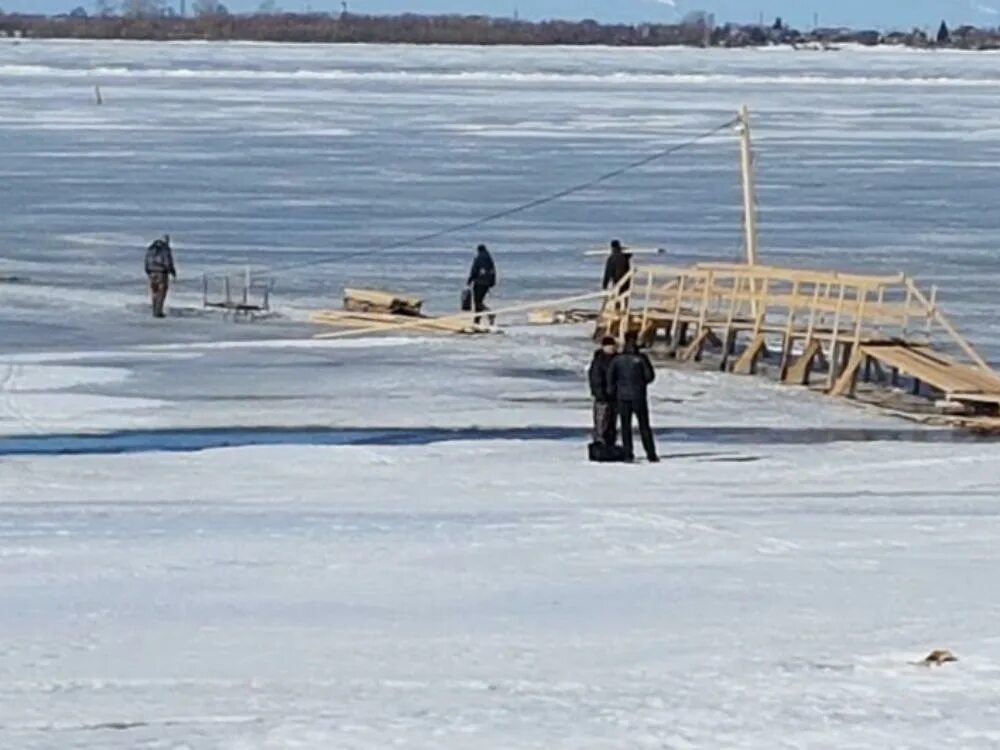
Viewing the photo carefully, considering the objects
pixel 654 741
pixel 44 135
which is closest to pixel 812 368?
pixel 654 741

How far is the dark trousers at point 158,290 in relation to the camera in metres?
31.4

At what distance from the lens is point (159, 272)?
3131cm

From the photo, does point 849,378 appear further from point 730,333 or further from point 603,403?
point 603,403

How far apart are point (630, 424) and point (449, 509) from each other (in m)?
3.53

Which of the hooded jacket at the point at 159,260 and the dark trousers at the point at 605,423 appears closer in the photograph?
the dark trousers at the point at 605,423

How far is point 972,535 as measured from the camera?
14508 millimetres

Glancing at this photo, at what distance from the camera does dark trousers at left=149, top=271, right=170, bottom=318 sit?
31359mm

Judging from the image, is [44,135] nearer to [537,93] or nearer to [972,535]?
[537,93]

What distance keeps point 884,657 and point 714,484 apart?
23.9 ft

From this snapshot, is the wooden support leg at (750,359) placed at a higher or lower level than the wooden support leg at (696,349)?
higher

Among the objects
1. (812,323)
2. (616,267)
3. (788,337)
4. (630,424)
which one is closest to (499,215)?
(616,267)

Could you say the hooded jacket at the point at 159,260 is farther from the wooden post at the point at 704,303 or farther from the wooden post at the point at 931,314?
the wooden post at the point at 931,314

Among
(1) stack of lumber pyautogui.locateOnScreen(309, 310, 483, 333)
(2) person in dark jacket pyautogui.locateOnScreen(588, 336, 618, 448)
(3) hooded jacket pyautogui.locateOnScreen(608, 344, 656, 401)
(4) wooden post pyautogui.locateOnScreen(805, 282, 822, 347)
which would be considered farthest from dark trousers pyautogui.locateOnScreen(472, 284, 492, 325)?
(3) hooded jacket pyautogui.locateOnScreen(608, 344, 656, 401)

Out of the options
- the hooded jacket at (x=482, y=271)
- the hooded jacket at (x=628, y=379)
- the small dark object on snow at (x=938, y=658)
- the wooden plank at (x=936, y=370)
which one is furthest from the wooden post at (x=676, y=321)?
the small dark object on snow at (x=938, y=658)
